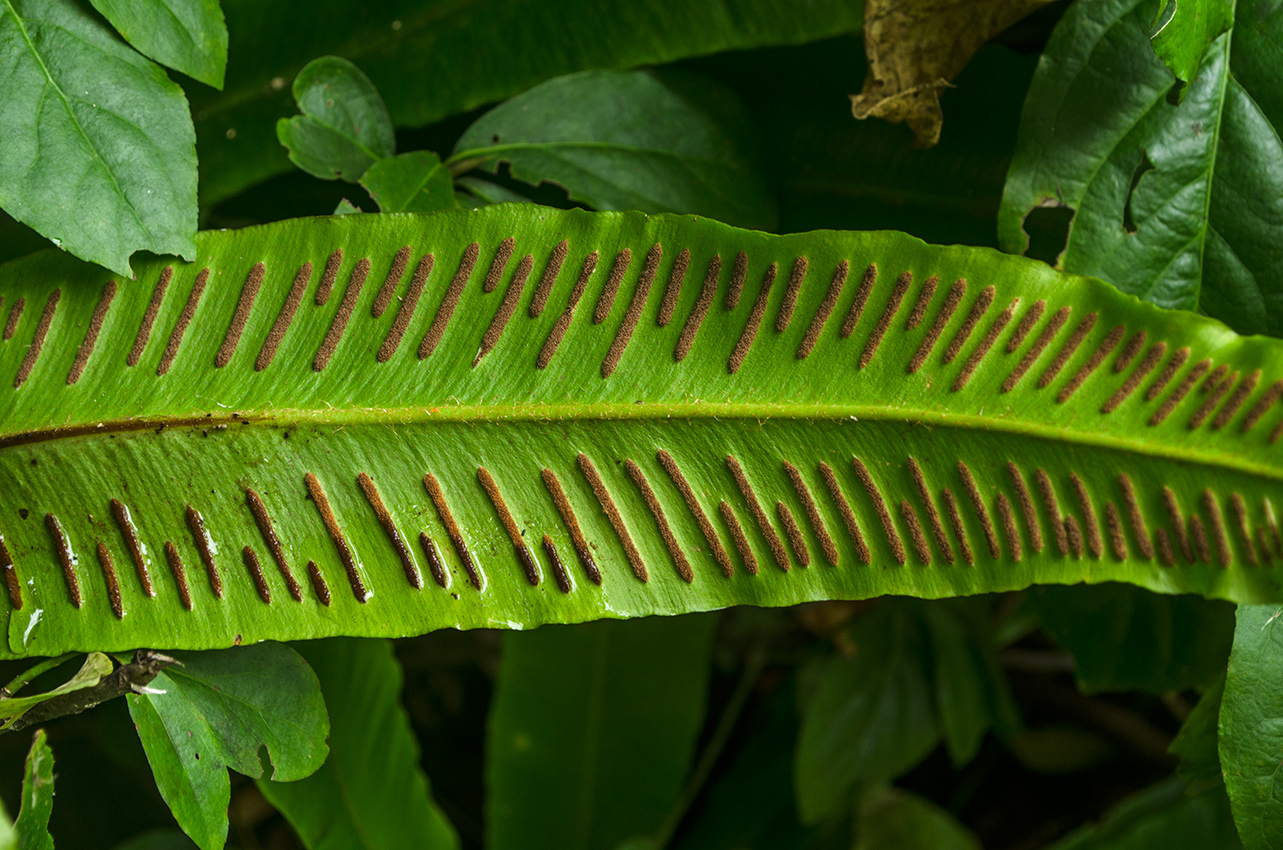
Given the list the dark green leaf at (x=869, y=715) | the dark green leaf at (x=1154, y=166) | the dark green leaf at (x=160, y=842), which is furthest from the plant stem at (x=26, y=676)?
the dark green leaf at (x=869, y=715)

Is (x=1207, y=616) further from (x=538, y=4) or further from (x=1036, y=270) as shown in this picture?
(x=538, y=4)

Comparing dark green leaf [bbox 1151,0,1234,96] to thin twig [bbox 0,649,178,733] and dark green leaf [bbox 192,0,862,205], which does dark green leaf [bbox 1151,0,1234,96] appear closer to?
dark green leaf [bbox 192,0,862,205]

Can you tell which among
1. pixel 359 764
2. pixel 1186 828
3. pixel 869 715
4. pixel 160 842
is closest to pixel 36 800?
pixel 359 764

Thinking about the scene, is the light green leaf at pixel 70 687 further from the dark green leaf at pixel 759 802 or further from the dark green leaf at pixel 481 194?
the dark green leaf at pixel 759 802

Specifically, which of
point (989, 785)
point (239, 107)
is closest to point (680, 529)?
point (239, 107)

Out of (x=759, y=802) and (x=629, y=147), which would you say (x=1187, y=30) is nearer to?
(x=629, y=147)

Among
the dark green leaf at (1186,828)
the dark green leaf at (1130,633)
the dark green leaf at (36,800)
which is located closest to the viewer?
the dark green leaf at (36,800)
